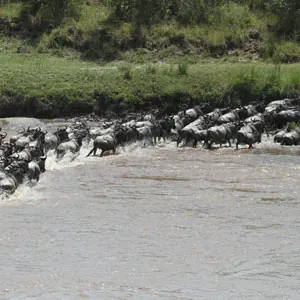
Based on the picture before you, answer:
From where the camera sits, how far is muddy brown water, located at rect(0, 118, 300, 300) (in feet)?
37.8

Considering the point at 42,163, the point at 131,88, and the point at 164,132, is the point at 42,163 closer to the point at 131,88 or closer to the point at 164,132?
the point at 164,132

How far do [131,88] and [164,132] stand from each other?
539 centimetres

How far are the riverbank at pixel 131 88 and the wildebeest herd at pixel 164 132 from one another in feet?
4.41

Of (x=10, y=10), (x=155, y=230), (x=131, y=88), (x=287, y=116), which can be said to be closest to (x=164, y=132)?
(x=287, y=116)

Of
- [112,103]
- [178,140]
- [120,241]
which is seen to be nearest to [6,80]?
[112,103]

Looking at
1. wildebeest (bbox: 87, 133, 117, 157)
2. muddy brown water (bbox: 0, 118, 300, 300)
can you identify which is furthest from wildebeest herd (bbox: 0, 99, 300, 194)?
muddy brown water (bbox: 0, 118, 300, 300)

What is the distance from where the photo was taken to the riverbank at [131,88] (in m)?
29.6

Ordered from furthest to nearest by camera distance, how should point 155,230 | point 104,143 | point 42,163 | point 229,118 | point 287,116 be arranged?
1. point 287,116
2. point 229,118
3. point 104,143
4. point 42,163
5. point 155,230

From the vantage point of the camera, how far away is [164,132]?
2548 centimetres

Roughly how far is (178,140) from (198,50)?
12.9 metres

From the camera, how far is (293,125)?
83.5 ft

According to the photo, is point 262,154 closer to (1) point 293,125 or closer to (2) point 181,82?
(1) point 293,125

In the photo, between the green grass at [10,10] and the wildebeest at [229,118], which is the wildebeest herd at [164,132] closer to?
the wildebeest at [229,118]

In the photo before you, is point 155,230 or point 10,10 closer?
point 155,230
